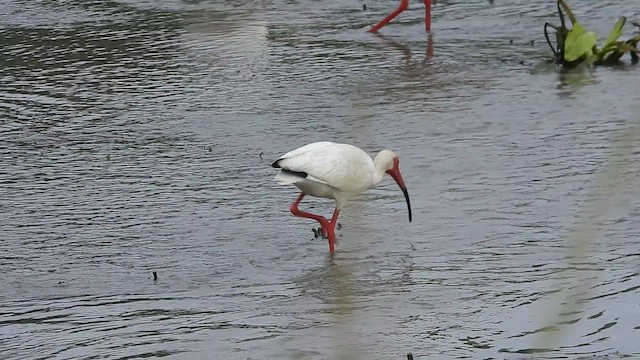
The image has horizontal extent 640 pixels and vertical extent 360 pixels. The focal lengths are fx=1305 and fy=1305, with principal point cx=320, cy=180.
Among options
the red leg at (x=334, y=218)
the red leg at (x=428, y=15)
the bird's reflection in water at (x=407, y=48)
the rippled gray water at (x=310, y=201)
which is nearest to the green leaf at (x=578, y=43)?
the rippled gray water at (x=310, y=201)

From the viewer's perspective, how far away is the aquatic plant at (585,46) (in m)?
10.4

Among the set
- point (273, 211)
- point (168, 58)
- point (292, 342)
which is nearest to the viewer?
point (292, 342)

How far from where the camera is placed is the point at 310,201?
7.73 metres

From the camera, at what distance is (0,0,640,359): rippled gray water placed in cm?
538

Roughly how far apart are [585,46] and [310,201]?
12.0ft

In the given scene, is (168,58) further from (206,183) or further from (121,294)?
(121,294)

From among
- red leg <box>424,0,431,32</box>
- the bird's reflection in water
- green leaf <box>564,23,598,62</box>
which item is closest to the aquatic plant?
green leaf <box>564,23,598,62</box>

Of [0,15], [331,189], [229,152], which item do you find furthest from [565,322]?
[0,15]

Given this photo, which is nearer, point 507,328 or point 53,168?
point 507,328

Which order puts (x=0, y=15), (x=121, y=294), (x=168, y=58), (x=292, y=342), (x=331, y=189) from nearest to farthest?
(x=292, y=342)
(x=121, y=294)
(x=331, y=189)
(x=168, y=58)
(x=0, y=15)

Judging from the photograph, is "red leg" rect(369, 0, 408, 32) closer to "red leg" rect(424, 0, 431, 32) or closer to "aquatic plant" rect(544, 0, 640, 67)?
"red leg" rect(424, 0, 431, 32)

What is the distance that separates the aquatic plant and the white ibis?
3900 mm

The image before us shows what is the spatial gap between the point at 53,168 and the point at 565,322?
421cm

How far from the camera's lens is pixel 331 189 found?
6.79m
